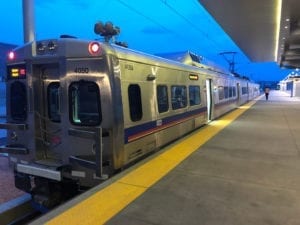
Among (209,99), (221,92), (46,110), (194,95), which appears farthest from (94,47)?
(221,92)

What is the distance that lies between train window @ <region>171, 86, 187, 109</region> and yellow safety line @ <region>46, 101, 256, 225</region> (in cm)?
154

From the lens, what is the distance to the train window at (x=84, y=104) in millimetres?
5059

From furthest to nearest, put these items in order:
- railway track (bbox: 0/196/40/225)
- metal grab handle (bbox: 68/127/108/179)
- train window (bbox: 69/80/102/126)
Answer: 1. railway track (bbox: 0/196/40/225)
2. train window (bbox: 69/80/102/126)
3. metal grab handle (bbox: 68/127/108/179)

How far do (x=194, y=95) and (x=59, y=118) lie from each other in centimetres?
565

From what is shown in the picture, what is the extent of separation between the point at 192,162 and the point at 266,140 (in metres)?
3.57

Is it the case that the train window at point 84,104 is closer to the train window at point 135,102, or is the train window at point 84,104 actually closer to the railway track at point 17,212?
the train window at point 135,102

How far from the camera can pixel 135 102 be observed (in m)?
5.86

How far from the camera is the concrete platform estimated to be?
364cm

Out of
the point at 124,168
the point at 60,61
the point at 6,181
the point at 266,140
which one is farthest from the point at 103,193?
the point at 266,140

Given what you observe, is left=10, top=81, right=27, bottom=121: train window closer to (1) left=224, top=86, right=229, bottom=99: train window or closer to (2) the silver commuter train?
(2) the silver commuter train

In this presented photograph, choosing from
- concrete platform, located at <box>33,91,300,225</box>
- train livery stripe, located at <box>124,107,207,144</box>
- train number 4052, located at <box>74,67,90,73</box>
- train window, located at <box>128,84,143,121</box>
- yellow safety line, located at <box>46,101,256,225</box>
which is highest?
train number 4052, located at <box>74,67,90,73</box>

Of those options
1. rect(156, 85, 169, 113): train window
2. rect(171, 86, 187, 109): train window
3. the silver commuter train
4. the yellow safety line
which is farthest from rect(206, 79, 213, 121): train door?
the silver commuter train

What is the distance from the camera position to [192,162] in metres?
6.23

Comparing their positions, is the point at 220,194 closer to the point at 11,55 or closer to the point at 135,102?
the point at 135,102
